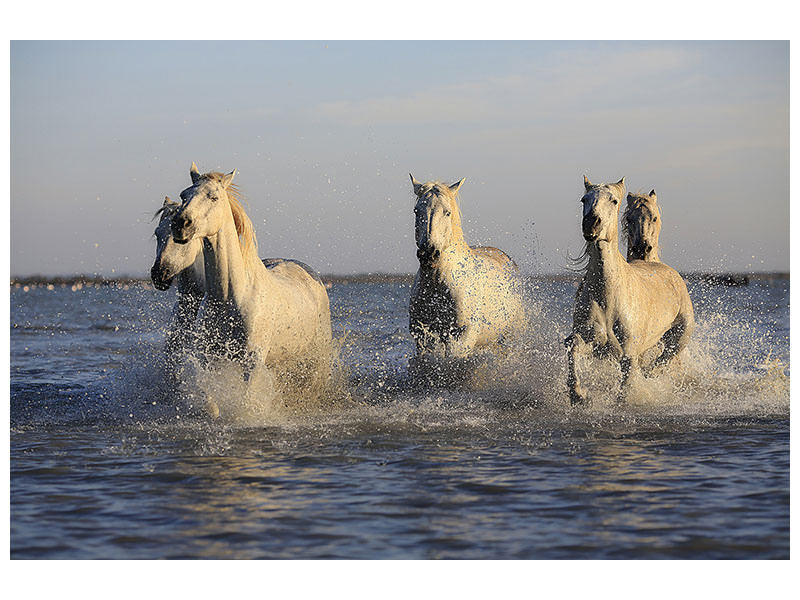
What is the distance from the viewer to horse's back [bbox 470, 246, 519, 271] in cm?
1067

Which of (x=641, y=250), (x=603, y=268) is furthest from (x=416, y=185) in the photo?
(x=641, y=250)

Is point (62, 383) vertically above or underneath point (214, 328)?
underneath

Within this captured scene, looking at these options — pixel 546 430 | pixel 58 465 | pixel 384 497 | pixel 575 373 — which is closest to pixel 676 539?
pixel 384 497

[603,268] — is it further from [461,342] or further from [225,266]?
[225,266]

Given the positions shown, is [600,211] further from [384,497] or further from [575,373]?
[384,497]

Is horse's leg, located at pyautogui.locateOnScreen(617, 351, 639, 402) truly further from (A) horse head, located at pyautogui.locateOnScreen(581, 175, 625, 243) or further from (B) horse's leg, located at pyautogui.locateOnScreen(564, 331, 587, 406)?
(A) horse head, located at pyautogui.locateOnScreen(581, 175, 625, 243)

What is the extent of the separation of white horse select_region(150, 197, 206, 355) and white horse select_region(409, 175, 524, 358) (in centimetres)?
212

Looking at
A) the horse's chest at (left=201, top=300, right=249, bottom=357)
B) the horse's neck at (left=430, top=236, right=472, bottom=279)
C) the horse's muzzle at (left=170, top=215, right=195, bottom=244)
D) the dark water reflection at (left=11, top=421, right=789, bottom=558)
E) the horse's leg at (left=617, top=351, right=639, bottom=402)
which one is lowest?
the dark water reflection at (left=11, top=421, right=789, bottom=558)

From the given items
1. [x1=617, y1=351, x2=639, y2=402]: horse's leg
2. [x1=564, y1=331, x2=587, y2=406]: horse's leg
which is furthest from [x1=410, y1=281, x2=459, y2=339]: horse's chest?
[x1=617, y1=351, x2=639, y2=402]: horse's leg

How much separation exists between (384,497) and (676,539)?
1827mm

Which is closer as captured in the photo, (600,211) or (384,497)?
(384,497)

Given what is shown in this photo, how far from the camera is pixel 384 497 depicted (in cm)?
607
